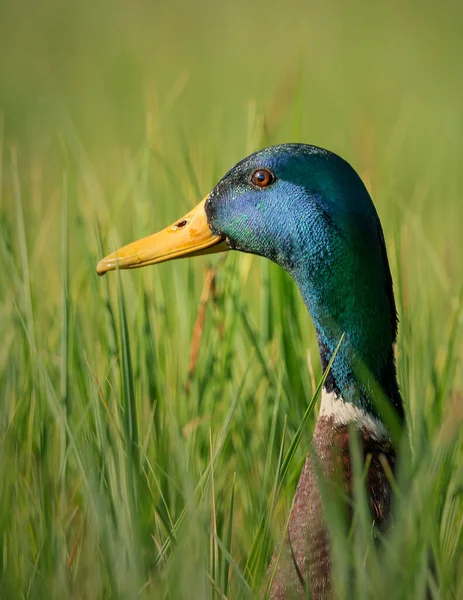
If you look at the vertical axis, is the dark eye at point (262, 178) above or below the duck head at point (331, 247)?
above

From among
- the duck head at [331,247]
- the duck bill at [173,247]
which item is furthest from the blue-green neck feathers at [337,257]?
the duck bill at [173,247]

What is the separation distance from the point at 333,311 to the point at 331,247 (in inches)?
4.3

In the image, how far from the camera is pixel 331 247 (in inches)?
69.0

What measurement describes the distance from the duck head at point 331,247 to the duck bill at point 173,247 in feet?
0.25

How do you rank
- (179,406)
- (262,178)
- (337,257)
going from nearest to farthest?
(337,257)
(262,178)
(179,406)

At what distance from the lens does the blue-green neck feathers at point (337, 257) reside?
68.5 inches

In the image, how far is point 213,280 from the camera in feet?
7.68

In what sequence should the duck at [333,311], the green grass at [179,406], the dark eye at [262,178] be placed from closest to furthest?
1. the green grass at [179,406]
2. the duck at [333,311]
3. the dark eye at [262,178]

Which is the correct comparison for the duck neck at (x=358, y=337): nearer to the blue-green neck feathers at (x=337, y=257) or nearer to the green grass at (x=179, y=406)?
the blue-green neck feathers at (x=337, y=257)

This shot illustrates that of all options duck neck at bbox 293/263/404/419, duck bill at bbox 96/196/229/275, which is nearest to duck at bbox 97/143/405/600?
duck neck at bbox 293/263/404/419

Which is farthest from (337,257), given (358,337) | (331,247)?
(358,337)

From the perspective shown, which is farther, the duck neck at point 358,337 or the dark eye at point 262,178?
the dark eye at point 262,178

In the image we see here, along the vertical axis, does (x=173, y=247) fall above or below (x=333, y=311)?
above

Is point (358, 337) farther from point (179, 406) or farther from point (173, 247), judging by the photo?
point (179, 406)
